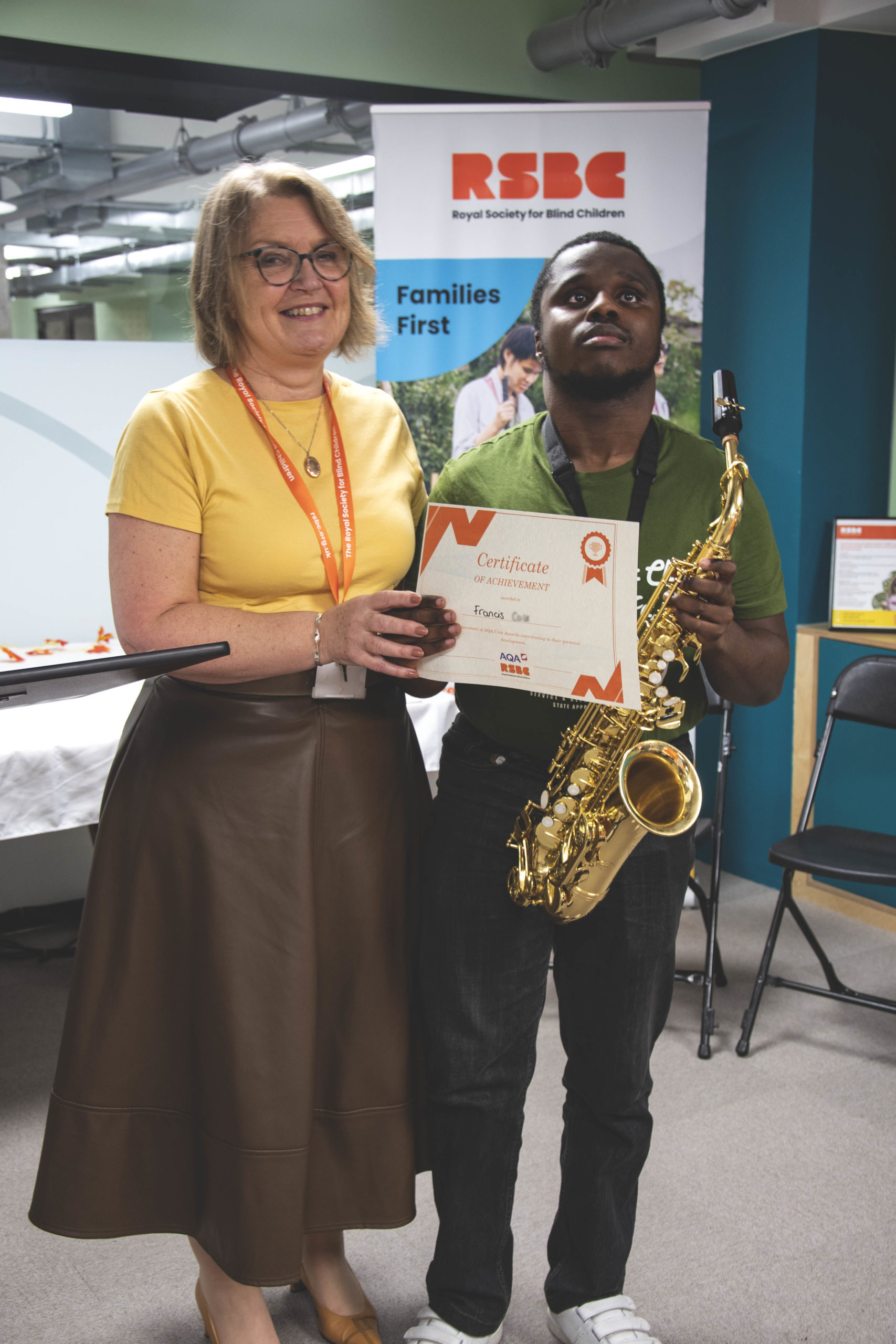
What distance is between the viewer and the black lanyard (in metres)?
1.93

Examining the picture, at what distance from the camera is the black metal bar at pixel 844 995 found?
344 cm

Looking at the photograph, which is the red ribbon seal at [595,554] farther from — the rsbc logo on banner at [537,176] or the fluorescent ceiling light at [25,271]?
the fluorescent ceiling light at [25,271]

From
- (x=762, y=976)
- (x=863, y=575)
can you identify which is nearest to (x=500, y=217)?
(x=863, y=575)

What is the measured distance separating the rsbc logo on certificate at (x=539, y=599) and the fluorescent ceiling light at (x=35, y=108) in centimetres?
329

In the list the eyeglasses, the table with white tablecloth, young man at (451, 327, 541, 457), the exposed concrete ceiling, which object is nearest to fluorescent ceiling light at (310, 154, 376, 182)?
young man at (451, 327, 541, 457)

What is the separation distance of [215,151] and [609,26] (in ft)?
5.36

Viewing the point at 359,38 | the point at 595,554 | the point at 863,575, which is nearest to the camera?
the point at 595,554

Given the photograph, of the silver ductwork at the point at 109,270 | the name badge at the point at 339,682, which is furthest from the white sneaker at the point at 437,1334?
the silver ductwork at the point at 109,270

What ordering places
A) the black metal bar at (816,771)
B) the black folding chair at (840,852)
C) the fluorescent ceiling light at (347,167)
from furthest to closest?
1. the fluorescent ceiling light at (347,167)
2. the black metal bar at (816,771)
3. the black folding chair at (840,852)

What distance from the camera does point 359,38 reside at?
461 centimetres

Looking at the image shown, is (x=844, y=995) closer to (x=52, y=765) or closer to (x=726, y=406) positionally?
(x=726, y=406)

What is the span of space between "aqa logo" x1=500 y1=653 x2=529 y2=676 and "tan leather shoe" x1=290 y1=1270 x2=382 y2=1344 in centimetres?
129

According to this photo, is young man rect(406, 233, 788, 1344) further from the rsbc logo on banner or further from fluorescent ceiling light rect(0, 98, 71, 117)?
fluorescent ceiling light rect(0, 98, 71, 117)

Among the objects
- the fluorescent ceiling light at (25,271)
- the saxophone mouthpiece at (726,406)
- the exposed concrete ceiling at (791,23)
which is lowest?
the saxophone mouthpiece at (726,406)
